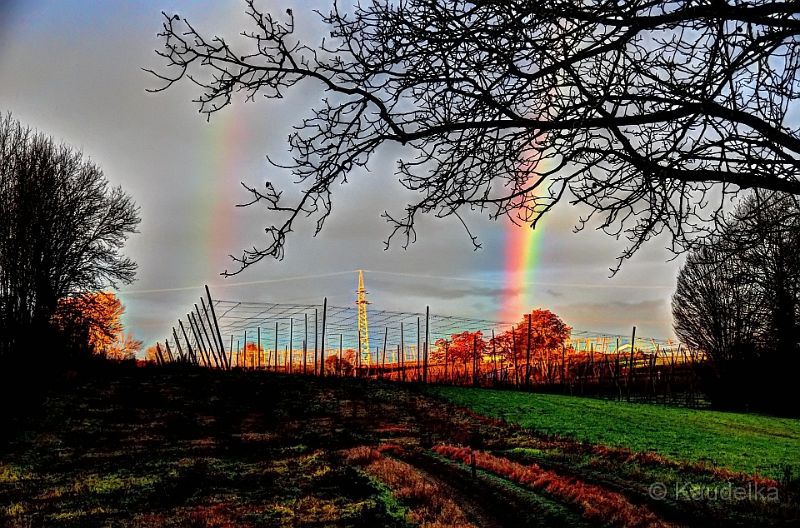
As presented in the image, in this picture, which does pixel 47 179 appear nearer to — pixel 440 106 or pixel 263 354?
pixel 263 354

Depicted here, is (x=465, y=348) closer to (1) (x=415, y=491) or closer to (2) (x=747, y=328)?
(2) (x=747, y=328)

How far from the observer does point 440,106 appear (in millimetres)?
5871

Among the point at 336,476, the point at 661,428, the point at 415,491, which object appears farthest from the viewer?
the point at 661,428

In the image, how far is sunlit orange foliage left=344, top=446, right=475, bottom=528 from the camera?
23.7 feet

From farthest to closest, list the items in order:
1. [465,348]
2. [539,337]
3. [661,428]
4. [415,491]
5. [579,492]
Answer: [539,337]
[465,348]
[661,428]
[415,491]
[579,492]

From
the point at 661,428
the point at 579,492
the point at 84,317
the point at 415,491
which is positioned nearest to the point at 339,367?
the point at 84,317

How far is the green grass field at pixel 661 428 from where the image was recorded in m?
13.6

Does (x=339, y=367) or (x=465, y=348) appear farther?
(x=465, y=348)

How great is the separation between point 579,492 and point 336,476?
392 centimetres

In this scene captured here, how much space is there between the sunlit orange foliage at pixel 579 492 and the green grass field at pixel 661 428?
13.6ft

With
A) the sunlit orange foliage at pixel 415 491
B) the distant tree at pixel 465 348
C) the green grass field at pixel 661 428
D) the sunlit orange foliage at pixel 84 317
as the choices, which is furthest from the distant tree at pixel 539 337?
the sunlit orange foliage at pixel 415 491

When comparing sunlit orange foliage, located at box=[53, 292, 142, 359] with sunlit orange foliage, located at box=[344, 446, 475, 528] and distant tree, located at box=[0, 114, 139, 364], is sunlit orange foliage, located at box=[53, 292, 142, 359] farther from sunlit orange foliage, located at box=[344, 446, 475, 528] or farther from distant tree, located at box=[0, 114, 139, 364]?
sunlit orange foliage, located at box=[344, 446, 475, 528]

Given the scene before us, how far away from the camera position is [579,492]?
8320 millimetres

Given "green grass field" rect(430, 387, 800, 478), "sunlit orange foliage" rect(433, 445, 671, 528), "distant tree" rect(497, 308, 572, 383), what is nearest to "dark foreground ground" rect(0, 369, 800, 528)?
"sunlit orange foliage" rect(433, 445, 671, 528)
